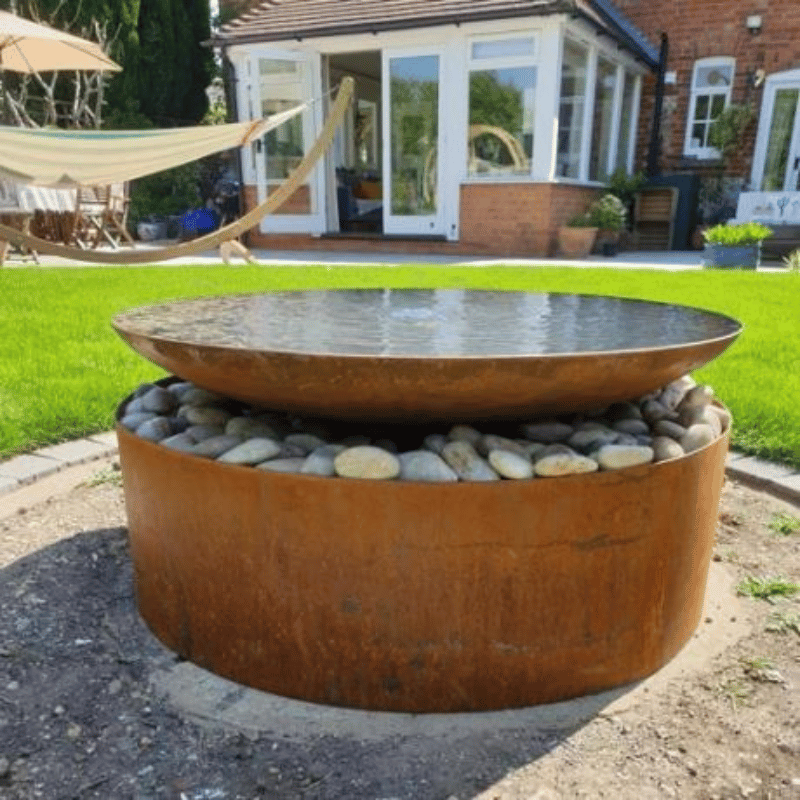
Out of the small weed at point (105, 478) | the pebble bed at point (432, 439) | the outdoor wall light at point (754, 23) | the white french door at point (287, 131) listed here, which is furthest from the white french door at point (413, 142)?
the pebble bed at point (432, 439)

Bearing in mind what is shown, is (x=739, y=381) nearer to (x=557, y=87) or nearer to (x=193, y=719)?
(x=193, y=719)

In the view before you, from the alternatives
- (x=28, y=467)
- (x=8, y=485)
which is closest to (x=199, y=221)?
(x=28, y=467)

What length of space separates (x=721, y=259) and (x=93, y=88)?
10714 millimetres

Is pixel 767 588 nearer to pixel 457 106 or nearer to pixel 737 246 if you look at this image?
pixel 737 246

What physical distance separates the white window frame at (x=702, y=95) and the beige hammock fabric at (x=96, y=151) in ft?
28.3

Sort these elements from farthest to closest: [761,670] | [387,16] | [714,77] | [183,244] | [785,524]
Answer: [714,77] < [387,16] < [183,244] < [785,524] < [761,670]

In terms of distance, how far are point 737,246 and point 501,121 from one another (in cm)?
351

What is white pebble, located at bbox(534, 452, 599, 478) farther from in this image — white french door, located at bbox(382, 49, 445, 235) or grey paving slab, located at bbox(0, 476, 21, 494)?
white french door, located at bbox(382, 49, 445, 235)

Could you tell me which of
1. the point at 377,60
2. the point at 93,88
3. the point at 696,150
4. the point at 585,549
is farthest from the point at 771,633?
the point at 93,88

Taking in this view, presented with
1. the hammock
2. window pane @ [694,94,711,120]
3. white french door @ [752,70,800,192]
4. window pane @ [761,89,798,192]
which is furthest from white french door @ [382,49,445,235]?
window pane @ [761,89,798,192]

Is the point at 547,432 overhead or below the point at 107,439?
overhead

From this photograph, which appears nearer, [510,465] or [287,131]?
[510,465]

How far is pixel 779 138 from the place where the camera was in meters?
11.5

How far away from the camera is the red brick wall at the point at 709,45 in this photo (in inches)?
441
